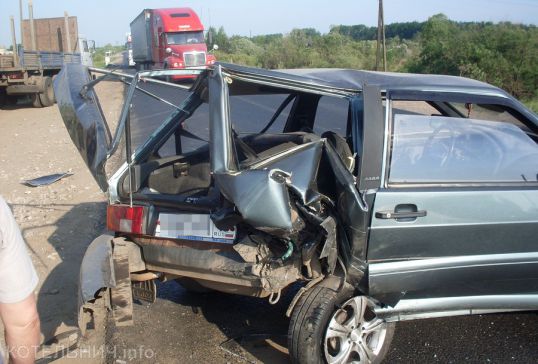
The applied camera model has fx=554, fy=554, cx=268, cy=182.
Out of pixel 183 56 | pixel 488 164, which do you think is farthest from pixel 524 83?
pixel 488 164

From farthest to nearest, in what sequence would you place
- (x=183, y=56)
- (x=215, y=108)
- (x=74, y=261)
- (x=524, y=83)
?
(x=183, y=56)
(x=524, y=83)
(x=74, y=261)
(x=215, y=108)

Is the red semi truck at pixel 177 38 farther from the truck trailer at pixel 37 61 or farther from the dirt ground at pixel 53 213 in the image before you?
the dirt ground at pixel 53 213

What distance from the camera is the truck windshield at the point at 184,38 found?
2989 centimetres

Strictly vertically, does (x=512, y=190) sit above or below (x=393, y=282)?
above

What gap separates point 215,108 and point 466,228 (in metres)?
1.69

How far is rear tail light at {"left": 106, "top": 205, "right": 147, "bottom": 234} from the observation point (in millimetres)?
3496

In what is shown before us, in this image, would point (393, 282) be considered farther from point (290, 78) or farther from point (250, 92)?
point (250, 92)

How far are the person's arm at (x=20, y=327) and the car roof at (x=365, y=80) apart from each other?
69.8 inches

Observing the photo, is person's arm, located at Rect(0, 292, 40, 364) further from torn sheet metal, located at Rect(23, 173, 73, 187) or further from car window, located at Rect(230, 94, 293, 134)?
torn sheet metal, located at Rect(23, 173, 73, 187)

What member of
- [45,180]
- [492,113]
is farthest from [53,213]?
[492,113]

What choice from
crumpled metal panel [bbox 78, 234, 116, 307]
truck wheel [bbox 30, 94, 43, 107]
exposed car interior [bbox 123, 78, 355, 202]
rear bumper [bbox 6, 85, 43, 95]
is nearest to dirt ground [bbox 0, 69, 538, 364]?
crumpled metal panel [bbox 78, 234, 116, 307]

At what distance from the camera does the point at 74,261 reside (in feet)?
17.3

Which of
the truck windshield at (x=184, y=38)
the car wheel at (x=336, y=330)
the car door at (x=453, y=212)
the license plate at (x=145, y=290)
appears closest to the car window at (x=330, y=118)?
the car door at (x=453, y=212)

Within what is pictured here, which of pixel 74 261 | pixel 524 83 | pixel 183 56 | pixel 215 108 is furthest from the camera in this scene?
pixel 183 56
